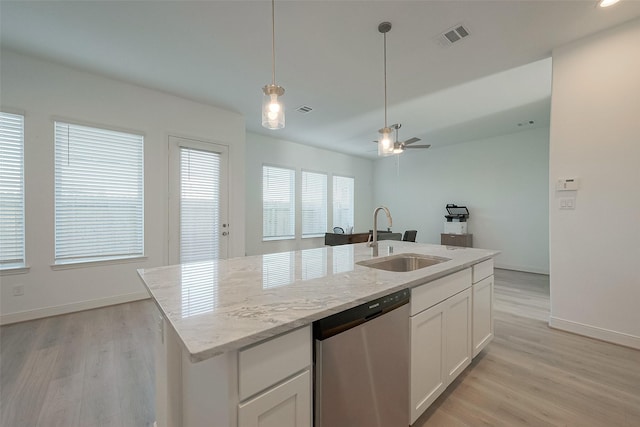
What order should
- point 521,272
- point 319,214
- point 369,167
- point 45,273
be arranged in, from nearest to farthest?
point 45,273 → point 521,272 → point 319,214 → point 369,167

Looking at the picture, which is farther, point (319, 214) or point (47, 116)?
point (319, 214)

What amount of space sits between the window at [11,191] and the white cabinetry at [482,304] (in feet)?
15.1

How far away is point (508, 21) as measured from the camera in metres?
2.33

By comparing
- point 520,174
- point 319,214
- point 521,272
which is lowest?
point 521,272

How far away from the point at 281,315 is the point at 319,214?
6075 mm

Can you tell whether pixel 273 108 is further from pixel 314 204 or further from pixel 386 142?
pixel 314 204

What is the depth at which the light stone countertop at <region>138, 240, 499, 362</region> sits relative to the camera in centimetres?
75

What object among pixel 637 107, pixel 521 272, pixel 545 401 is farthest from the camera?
pixel 521 272

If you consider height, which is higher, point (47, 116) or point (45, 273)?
point (47, 116)

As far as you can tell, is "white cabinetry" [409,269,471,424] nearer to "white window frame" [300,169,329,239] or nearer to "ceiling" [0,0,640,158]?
"ceiling" [0,0,640,158]

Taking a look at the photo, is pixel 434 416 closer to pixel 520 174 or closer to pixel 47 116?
pixel 47 116

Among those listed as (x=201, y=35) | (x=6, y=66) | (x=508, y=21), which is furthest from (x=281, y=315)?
(x=6, y=66)

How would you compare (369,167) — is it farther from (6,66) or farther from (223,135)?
(6,66)

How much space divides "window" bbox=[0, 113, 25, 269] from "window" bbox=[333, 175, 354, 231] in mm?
5805
